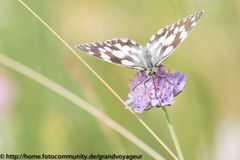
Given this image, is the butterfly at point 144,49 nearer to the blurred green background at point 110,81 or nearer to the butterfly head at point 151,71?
the butterfly head at point 151,71

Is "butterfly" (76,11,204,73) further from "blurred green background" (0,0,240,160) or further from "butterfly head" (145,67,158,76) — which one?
"blurred green background" (0,0,240,160)

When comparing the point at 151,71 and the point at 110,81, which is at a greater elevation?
the point at 110,81

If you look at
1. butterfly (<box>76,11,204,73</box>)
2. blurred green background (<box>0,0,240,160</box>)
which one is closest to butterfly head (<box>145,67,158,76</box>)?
butterfly (<box>76,11,204,73</box>)

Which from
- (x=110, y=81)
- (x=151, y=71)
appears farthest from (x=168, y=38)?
(x=110, y=81)

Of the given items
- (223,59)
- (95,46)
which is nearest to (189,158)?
(223,59)

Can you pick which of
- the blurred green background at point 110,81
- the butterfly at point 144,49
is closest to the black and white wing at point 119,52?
the butterfly at point 144,49

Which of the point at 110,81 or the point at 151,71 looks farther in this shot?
the point at 110,81

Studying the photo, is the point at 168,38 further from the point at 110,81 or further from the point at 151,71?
the point at 110,81
